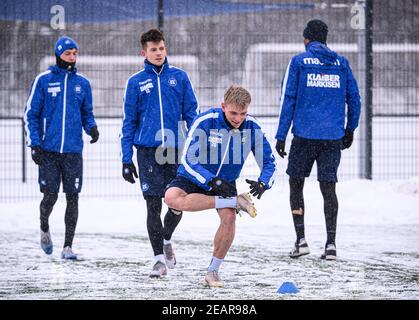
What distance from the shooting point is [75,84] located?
9.55 metres

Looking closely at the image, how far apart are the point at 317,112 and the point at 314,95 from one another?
16 centimetres

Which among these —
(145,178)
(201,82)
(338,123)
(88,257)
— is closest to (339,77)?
(338,123)

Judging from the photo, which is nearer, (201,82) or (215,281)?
(215,281)

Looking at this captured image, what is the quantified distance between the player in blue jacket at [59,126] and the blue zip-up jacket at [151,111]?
1144 mm

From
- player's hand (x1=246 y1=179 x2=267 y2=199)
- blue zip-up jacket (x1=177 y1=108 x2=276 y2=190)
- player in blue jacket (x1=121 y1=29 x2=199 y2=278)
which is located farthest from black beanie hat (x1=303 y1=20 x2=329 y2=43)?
player's hand (x1=246 y1=179 x2=267 y2=199)

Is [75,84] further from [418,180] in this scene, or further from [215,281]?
[418,180]

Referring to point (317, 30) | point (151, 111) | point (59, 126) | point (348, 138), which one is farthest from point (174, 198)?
point (317, 30)

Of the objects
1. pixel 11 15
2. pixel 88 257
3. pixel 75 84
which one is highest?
pixel 11 15

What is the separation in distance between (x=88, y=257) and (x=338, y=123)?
8.63ft

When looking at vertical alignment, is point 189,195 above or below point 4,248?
above

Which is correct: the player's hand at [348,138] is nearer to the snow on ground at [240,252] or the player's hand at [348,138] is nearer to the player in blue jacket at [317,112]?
the player in blue jacket at [317,112]

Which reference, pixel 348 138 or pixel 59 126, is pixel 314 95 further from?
pixel 59 126

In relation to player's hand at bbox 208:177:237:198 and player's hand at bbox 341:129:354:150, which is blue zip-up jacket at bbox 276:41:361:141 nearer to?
player's hand at bbox 341:129:354:150
